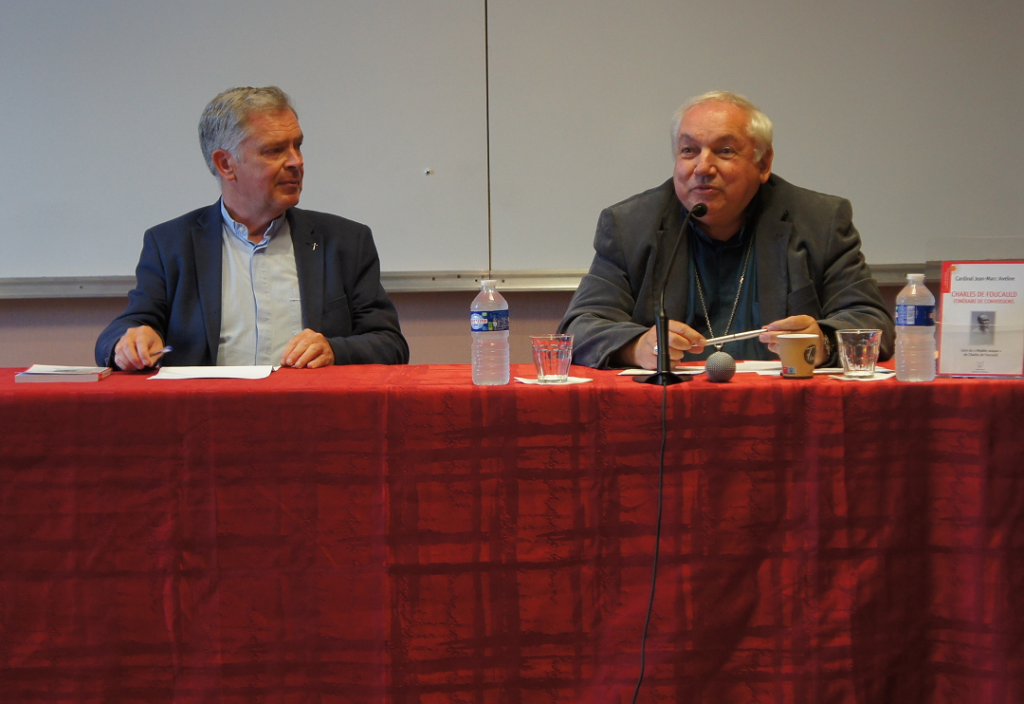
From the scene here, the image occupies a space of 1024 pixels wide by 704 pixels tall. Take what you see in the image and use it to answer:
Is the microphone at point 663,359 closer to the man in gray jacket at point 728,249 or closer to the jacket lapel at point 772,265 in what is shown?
the man in gray jacket at point 728,249

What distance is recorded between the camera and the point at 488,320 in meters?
1.61

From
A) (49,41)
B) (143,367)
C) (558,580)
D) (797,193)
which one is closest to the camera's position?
(558,580)

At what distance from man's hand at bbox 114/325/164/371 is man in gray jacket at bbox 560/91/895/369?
100 cm

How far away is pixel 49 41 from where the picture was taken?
3.33m

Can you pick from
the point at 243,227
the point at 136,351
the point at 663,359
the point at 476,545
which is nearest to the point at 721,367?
the point at 663,359

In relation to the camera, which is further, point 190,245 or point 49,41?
point 49,41

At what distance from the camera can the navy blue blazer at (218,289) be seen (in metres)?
2.35

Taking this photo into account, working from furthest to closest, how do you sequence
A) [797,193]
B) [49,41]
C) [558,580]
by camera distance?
[49,41] → [797,193] → [558,580]

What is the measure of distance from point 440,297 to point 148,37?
151 cm

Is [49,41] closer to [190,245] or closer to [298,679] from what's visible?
[190,245]

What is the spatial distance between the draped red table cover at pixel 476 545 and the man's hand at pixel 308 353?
429 millimetres

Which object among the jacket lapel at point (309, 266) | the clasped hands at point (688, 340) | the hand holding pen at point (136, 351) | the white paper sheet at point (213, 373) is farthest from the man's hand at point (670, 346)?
the hand holding pen at point (136, 351)

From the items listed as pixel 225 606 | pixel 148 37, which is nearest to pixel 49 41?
pixel 148 37

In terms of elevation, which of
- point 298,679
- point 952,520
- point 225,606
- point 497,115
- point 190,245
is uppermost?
point 497,115
